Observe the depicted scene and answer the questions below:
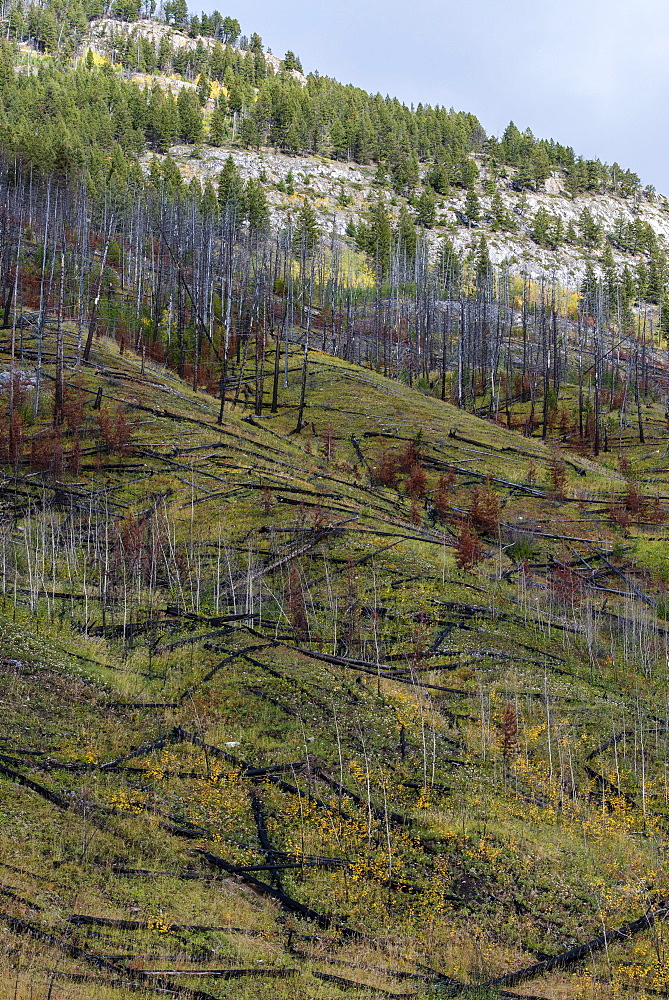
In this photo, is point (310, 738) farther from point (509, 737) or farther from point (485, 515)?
point (485, 515)

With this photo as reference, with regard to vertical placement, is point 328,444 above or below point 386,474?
above

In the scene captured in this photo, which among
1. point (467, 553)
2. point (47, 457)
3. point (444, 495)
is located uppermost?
point (47, 457)

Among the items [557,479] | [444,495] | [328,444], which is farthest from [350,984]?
[328,444]

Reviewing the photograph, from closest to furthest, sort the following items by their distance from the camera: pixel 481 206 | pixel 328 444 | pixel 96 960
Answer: pixel 96 960 → pixel 328 444 → pixel 481 206

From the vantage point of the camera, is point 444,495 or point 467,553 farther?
point 444,495

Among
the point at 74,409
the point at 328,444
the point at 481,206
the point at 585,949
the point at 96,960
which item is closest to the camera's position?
the point at 96,960

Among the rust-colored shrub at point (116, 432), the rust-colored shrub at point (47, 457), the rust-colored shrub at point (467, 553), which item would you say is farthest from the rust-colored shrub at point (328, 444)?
the rust-colored shrub at point (47, 457)

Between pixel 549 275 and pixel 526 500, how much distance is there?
79.9m

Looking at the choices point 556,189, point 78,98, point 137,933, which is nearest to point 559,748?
point 137,933

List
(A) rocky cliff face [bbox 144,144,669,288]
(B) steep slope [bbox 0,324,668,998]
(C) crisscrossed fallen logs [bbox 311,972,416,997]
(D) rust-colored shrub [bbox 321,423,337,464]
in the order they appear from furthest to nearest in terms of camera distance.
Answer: (A) rocky cliff face [bbox 144,144,669,288] < (D) rust-colored shrub [bbox 321,423,337,464] < (B) steep slope [bbox 0,324,668,998] < (C) crisscrossed fallen logs [bbox 311,972,416,997]

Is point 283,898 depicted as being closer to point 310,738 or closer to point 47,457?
point 310,738

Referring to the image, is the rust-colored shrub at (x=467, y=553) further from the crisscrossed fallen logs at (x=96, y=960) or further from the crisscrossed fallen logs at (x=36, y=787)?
the crisscrossed fallen logs at (x=96, y=960)

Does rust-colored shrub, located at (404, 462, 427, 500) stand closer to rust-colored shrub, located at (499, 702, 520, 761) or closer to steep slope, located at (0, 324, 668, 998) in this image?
steep slope, located at (0, 324, 668, 998)

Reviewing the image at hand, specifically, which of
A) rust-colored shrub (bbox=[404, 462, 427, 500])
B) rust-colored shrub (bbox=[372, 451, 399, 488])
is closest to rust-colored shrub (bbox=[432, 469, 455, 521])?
rust-colored shrub (bbox=[404, 462, 427, 500])
